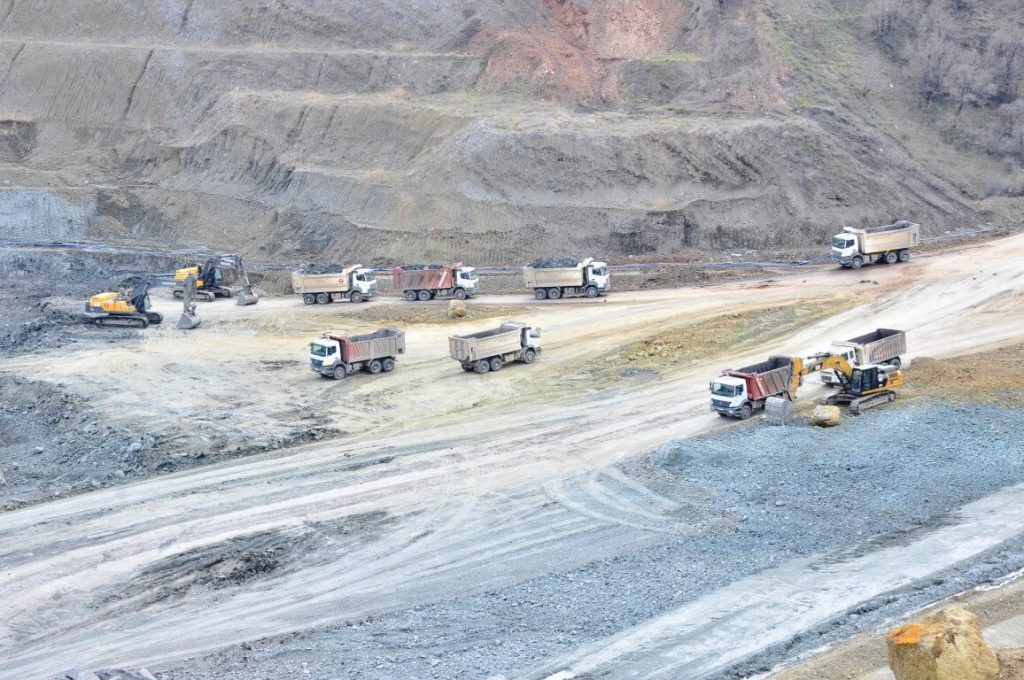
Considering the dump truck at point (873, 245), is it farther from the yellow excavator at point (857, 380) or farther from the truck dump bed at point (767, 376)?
the truck dump bed at point (767, 376)

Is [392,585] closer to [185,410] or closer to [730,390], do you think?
[730,390]

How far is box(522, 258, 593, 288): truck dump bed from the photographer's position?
4741cm

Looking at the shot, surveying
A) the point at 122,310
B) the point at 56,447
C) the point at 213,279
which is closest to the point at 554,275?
the point at 213,279

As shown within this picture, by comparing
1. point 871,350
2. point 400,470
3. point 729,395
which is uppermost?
point 871,350

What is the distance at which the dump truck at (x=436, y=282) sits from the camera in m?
48.8

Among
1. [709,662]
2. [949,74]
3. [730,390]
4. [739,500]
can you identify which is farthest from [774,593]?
[949,74]

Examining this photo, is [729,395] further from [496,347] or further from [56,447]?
[56,447]

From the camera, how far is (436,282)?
4894 cm

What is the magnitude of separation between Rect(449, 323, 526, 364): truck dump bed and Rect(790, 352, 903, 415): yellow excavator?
10396 millimetres

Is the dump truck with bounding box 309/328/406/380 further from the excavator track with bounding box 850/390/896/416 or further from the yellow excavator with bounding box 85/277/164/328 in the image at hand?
the excavator track with bounding box 850/390/896/416

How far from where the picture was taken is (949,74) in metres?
60.2

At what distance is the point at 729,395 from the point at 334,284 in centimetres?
2242

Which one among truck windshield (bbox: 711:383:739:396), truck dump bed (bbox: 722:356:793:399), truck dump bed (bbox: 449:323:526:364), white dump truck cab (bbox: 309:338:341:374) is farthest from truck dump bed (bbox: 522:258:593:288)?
truck windshield (bbox: 711:383:739:396)

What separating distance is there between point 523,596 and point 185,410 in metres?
17.2
